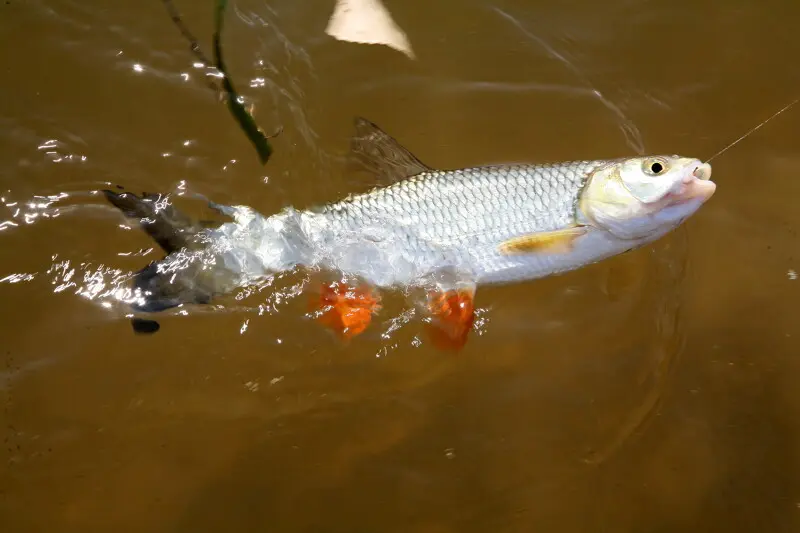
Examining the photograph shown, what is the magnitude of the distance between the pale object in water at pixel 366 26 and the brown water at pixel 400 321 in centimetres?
6

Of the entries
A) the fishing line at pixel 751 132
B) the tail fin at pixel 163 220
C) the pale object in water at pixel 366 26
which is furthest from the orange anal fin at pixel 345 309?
the fishing line at pixel 751 132

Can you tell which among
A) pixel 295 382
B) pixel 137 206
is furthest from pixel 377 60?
pixel 295 382

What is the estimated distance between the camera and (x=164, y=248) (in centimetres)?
231

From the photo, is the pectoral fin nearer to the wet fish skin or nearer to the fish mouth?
the wet fish skin

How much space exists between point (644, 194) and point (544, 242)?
0.38m

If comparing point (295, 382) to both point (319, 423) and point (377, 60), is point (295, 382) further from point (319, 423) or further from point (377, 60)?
point (377, 60)

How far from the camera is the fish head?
2176 millimetres

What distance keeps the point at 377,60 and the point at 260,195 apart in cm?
91

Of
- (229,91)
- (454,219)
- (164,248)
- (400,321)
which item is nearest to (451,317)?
(400,321)

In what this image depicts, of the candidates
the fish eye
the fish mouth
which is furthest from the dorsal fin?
the fish mouth

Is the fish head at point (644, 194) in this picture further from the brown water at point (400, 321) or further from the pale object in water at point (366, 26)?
the pale object in water at point (366, 26)

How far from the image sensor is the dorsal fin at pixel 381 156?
249 cm

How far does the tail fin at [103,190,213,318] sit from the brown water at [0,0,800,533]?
16cm

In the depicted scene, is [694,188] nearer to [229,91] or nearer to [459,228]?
[459,228]
